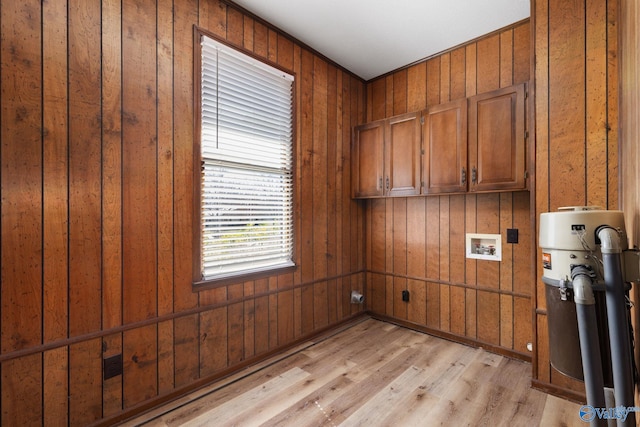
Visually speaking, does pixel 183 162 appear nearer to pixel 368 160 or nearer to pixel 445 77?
pixel 368 160

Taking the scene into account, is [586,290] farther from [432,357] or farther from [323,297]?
[323,297]

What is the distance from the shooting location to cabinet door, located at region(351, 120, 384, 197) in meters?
3.21

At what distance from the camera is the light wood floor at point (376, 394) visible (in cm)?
182

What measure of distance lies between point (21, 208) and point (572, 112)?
10.6ft

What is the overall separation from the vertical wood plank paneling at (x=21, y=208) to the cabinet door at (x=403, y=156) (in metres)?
2.68

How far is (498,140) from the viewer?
7.93 feet

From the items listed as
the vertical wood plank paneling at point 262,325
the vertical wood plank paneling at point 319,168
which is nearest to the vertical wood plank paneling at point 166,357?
the vertical wood plank paneling at point 262,325

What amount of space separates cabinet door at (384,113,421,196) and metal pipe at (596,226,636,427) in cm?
186

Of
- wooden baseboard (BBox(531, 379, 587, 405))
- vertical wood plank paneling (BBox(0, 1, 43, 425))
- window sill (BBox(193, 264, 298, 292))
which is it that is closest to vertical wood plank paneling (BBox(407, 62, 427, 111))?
window sill (BBox(193, 264, 298, 292))

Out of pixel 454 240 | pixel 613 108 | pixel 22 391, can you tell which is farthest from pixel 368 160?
pixel 22 391

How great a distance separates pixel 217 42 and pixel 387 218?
2352mm

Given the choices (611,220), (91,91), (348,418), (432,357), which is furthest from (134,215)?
(432,357)

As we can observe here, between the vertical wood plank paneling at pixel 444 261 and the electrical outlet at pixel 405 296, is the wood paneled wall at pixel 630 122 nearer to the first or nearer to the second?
the vertical wood plank paneling at pixel 444 261

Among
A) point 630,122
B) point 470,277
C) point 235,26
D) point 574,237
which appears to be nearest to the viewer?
point 574,237
